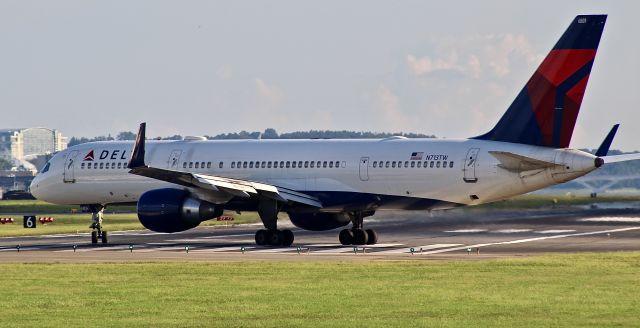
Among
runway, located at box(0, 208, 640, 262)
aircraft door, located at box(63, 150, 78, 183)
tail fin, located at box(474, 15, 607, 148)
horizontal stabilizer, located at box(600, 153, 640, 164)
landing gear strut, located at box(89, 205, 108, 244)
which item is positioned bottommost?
runway, located at box(0, 208, 640, 262)

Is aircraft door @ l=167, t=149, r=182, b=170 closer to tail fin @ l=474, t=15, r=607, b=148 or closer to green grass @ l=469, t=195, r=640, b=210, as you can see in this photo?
tail fin @ l=474, t=15, r=607, b=148

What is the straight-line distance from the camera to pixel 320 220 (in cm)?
4969

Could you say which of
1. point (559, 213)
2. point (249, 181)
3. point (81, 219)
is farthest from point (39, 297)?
point (559, 213)

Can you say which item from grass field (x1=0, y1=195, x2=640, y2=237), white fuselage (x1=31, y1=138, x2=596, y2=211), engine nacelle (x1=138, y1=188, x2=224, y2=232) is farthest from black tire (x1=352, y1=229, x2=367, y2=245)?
grass field (x1=0, y1=195, x2=640, y2=237)

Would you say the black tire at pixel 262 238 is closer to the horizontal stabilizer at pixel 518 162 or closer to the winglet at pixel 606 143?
the horizontal stabilizer at pixel 518 162

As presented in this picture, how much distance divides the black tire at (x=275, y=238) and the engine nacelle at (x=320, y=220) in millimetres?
3169

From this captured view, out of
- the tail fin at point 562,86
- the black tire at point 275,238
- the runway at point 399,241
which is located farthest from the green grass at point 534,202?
the tail fin at point 562,86

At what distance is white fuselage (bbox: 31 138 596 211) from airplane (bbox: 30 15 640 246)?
4cm

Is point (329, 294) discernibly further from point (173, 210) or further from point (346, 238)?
point (346, 238)

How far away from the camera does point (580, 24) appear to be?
42.9 metres

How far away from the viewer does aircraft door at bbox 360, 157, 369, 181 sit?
4616 centimetres

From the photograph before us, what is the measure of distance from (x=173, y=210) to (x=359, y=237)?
279 inches

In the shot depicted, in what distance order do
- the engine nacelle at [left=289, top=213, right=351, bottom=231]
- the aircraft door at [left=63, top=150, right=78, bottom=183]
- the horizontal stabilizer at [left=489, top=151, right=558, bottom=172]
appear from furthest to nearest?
the aircraft door at [left=63, top=150, right=78, bottom=183] < the engine nacelle at [left=289, top=213, right=351, bottom=231] < the horizontal stabilizer at [left=489, top=151, right=558, bottom=172]

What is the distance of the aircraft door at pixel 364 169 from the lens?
46.2m
